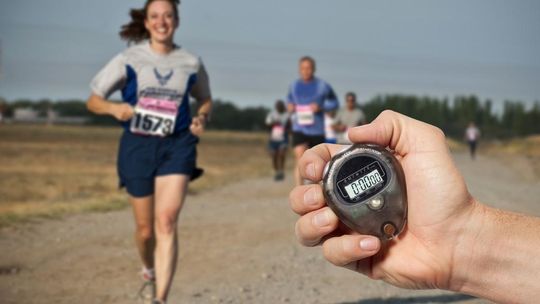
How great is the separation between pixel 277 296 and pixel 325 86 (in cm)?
620

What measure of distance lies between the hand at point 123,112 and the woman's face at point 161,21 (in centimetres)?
62

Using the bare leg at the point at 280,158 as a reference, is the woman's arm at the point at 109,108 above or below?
above

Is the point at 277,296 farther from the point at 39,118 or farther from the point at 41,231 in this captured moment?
the point at 39,118

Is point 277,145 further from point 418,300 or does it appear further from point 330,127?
point 418,300

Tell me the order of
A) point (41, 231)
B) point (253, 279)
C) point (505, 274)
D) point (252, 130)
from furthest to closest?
point (252, 130) < point (41, 231) < point (253, 279) < point (505, 274)

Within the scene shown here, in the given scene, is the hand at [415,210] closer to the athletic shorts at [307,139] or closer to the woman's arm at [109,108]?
the woman's arm at [109,108]

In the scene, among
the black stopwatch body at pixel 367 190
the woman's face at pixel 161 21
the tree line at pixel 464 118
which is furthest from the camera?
the tree line at pixel 464 118

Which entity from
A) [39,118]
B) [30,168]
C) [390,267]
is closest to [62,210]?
[390,267]

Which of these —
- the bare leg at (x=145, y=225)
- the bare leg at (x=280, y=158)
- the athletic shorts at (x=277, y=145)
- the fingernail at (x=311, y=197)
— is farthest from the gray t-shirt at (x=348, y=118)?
the fingernail at (x=311, y=197)

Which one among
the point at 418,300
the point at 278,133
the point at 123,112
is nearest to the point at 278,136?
the point at 278,133

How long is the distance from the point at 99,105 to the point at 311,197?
384cm

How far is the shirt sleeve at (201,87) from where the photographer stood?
606 cm

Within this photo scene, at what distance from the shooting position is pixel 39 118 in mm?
143125

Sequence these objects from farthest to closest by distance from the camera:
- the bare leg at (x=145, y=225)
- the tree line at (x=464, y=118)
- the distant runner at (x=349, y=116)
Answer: the tree line at (x=464, y=118), the distant runner at (x=349, y=116), the bare leg at (x=145, y=225)
